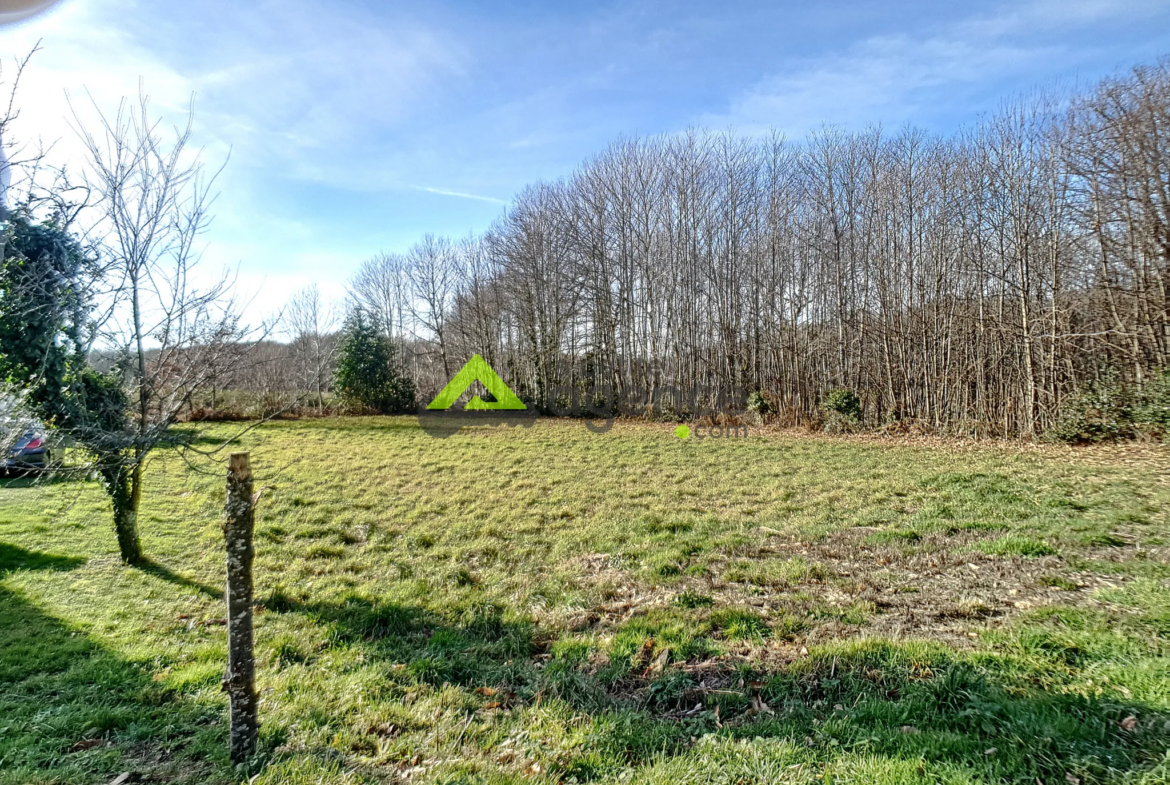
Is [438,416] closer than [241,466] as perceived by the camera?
No

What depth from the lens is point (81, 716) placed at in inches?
113

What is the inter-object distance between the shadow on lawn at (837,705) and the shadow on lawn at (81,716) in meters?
0.86

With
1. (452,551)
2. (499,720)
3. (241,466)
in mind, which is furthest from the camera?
(452,551)

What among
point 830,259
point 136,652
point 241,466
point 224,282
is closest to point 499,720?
point 241,466

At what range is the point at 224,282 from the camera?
4.63 meters

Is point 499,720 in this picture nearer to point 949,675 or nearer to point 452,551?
point 949,675

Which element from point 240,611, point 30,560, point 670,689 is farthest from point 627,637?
point 30,560

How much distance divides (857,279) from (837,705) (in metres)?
16.1

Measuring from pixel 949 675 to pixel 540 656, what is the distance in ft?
8.39

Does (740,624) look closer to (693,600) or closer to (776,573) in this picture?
(693,600)

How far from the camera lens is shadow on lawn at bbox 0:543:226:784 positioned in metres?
2.43

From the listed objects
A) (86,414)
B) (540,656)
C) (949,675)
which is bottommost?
(540,656)

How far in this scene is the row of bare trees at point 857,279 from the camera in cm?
1030

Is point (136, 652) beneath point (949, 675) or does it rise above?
beneath
